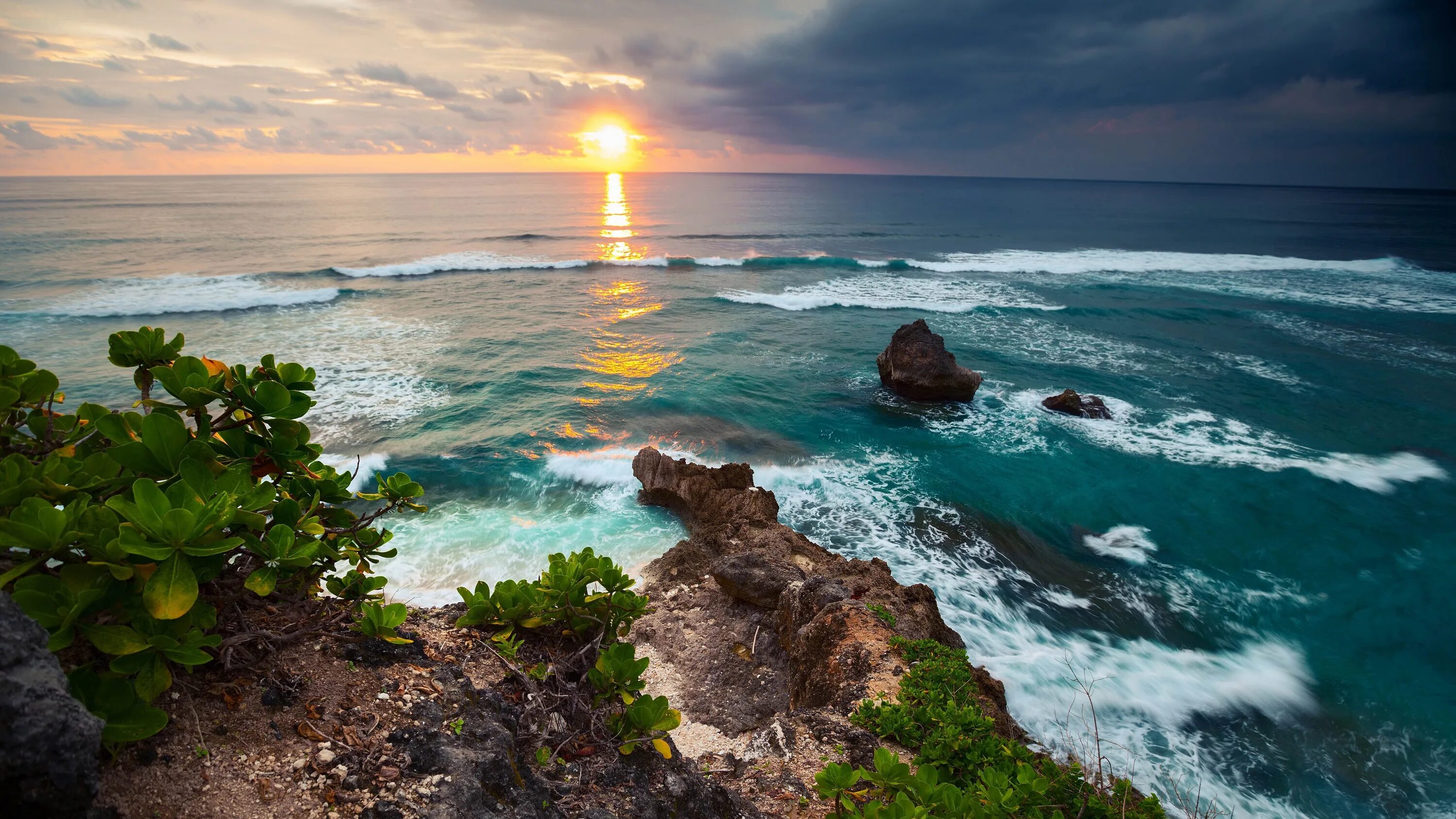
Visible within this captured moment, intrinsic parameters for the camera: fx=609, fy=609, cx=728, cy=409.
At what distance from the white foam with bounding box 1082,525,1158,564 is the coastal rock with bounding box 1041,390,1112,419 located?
5121 millimetres

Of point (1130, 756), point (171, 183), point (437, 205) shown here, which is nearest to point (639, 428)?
point (1130, 756)

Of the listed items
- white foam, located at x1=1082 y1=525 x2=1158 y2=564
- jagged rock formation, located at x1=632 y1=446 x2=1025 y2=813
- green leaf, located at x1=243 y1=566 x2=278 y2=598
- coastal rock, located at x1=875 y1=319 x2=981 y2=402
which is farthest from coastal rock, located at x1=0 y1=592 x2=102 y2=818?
coastal rock, located at x1=875 y1=319 x2=981 y2=402

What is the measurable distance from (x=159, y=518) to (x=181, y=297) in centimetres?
3263

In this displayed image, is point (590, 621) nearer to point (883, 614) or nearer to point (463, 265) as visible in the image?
point (883, 614)

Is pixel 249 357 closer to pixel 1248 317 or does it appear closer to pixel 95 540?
pixel 95 540

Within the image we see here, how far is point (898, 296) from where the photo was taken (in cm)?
2977

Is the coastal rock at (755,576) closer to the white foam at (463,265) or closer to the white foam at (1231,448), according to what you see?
the white foam at (1231,448)

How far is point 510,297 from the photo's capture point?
2788 centimetres

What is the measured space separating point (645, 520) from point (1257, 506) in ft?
38.5

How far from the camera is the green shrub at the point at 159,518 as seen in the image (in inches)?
66.7

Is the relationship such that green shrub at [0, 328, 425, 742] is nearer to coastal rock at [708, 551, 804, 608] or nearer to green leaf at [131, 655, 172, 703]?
green leaf at [131, 655, 172, 703]

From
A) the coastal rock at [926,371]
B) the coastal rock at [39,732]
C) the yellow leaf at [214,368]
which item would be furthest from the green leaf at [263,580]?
the coastal rock at [926,371]

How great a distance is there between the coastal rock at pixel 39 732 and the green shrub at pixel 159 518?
155 millimetres

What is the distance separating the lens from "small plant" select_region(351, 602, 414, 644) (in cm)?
254
